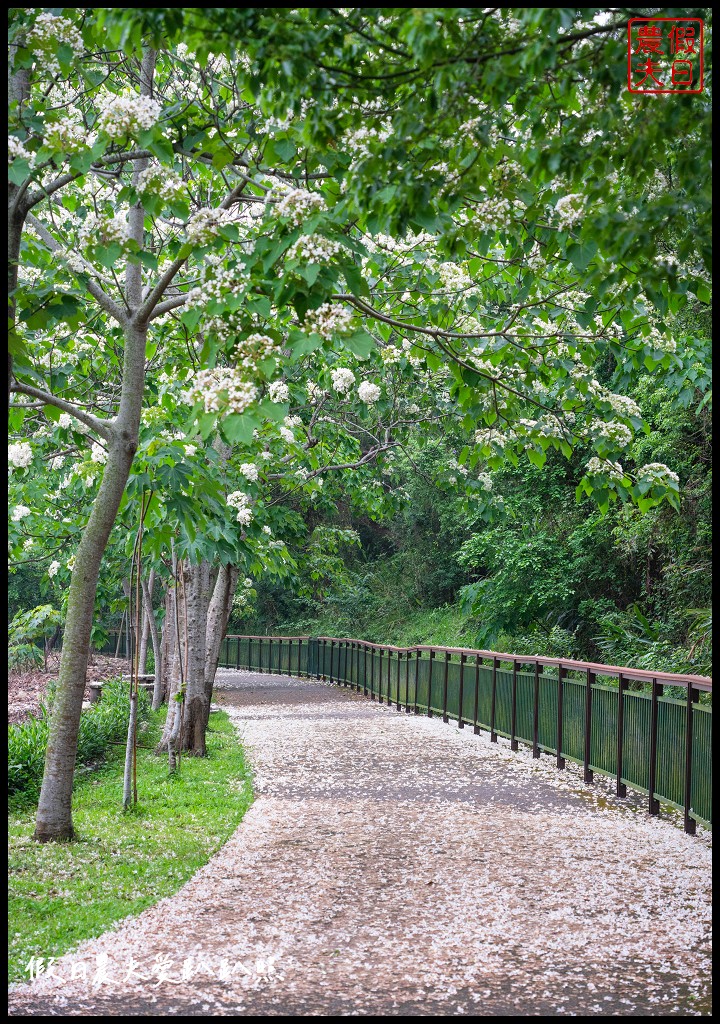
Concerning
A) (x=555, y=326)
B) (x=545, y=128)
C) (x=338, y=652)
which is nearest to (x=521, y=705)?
(x=555, y=326)

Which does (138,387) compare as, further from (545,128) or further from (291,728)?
(291,728)

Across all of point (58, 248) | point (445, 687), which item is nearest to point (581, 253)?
point (58, 248)

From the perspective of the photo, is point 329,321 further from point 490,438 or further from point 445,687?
point 445,687

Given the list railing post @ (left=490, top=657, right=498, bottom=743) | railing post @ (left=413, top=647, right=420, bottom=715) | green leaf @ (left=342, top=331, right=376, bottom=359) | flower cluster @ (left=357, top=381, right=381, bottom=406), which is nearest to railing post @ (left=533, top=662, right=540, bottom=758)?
railing post @ (left=490, top=657, right=498, bottom=743)

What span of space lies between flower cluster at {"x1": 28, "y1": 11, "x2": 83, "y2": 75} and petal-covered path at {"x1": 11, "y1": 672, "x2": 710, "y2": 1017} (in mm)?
4300

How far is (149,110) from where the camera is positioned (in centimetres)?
472

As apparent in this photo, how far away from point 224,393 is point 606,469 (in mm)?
3535

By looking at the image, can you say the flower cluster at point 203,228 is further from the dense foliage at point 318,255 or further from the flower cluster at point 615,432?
the flower cluster at point 615,432

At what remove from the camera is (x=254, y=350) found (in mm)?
4449

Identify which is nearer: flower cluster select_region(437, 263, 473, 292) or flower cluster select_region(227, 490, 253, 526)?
flower cluster select_region(437, 263, 473, 292)

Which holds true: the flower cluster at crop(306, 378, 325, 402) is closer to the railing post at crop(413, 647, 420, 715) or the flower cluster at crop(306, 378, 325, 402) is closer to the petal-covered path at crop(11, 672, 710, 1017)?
the petal-covered path at crop(11, 672, 710, 1017)

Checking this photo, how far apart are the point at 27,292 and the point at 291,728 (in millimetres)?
10401

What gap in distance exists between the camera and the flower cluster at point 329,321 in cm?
436

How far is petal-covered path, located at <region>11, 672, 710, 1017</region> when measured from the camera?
13.6ft
